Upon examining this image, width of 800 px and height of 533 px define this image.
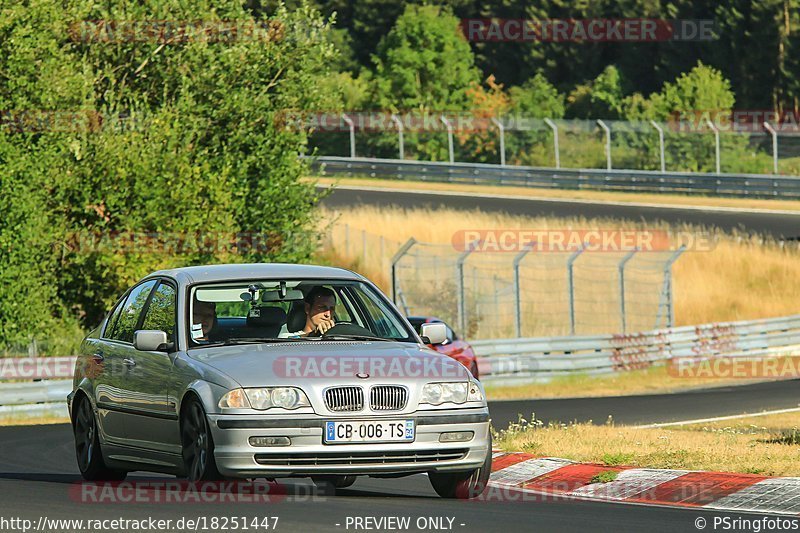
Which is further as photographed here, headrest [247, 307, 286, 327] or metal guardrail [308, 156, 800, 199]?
metal guardrail [308, 156, 800, 199]

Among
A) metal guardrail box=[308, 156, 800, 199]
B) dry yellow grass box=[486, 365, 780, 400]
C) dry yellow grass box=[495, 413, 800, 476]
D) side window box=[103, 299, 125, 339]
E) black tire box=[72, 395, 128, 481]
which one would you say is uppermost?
side window box=[103, 299, 125, 339]

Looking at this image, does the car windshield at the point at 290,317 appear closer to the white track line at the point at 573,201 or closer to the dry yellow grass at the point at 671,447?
the dry yellow grass at the point at 671,447

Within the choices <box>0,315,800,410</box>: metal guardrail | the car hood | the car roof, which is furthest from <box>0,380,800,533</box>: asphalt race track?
<box>0,315,800,410</box>: metal guardrail

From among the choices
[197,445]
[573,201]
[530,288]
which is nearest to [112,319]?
[197,445]

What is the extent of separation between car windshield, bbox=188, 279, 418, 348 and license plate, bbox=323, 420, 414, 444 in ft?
3.36

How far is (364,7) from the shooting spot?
3784 inches

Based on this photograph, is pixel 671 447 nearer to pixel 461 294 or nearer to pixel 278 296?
pixel 278 296

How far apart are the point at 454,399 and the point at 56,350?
17988mm

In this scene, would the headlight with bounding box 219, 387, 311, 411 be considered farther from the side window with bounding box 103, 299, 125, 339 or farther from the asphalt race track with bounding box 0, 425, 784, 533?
the side window with bounding box 103, 299, 125, 339

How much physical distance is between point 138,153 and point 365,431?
756 inches

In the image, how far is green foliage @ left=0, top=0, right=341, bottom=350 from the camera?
89.8ft

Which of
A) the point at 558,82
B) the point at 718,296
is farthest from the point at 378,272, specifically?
the point at 558,82

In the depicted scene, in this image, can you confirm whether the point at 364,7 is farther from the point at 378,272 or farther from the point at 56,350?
the point at 56,350

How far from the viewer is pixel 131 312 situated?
1181cm
